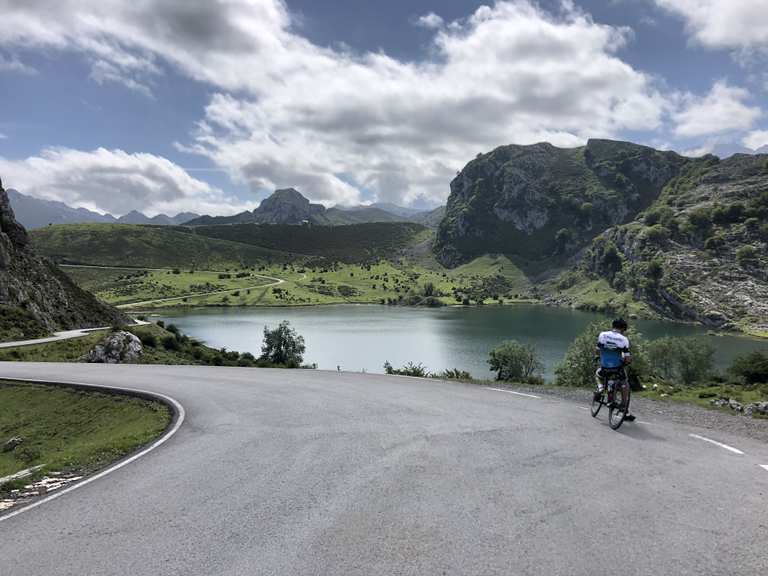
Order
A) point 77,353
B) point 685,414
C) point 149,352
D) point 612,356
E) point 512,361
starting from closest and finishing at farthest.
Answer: point 612,356
point 685,414
point 77,353
point 149,352
point 512,361

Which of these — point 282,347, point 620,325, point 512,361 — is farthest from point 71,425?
point 282,347

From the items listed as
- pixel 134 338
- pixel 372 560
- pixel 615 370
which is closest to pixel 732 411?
pixel 615 370

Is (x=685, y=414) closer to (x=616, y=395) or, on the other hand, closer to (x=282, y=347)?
(x=616, y=395)

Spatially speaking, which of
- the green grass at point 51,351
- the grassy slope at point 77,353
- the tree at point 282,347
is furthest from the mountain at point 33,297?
the tree at point 282,347

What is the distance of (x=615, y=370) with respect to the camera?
575 inches

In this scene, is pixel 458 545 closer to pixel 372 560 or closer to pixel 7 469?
pixel 372 560

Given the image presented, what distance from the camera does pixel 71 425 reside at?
20.6 meters

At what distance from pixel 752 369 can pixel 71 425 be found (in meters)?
64.5

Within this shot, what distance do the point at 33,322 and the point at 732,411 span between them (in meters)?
65.1

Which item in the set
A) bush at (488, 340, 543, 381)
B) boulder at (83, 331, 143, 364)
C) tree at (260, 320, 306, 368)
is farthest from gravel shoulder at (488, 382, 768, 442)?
tree at (260, 320, 306, 368)

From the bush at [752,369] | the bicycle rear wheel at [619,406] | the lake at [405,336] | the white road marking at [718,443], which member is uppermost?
the bicycle rear wheel at [619,406]

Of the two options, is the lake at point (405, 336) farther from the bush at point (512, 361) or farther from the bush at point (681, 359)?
the bush at point (681, 359)

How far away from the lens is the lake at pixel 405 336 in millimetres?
102500

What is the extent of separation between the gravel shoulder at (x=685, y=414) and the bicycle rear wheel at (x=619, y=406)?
2484 mm
